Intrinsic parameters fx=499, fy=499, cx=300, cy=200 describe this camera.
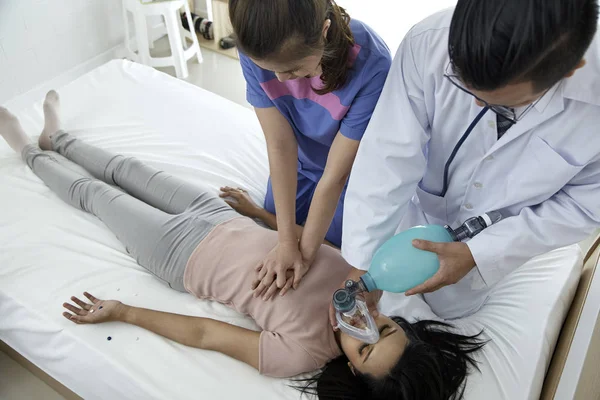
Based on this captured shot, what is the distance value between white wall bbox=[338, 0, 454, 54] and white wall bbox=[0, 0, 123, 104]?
1470 mm

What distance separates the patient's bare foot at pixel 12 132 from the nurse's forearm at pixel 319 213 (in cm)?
124

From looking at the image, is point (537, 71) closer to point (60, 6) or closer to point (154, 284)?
point (154, 284)

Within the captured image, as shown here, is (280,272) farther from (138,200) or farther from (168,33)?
(168,33)

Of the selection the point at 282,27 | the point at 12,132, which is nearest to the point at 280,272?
the point at 282,27

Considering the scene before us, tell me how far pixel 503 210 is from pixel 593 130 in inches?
10.9

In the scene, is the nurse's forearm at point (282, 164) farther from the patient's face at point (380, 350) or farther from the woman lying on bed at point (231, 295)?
the patient's face at point (380, 350)

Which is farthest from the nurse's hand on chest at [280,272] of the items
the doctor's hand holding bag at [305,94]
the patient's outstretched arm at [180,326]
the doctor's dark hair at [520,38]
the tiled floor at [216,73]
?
the tiled floor at [216,73]

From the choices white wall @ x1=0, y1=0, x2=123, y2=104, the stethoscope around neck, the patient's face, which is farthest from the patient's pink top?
white wall @ x1=0, y1=0, x2=123, y2=104

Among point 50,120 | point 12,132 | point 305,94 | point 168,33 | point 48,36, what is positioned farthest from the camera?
point 168,33

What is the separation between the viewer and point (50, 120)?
2.06m

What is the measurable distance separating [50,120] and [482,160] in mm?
1728

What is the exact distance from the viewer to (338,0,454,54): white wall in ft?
9.62

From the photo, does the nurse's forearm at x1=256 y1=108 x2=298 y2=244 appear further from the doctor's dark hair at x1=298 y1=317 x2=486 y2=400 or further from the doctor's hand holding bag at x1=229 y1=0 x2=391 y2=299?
the doctor's dark hair at x1=298 y1=317 x2=486 y2=400

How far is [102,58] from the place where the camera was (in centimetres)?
307
